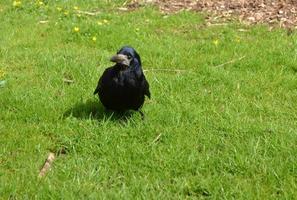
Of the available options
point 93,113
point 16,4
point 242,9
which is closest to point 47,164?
point 93,113

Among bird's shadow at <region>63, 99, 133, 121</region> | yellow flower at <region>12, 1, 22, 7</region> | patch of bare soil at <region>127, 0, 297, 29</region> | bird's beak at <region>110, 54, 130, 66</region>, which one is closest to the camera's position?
bird's beak at <region>110, 54, 130, 66</region>

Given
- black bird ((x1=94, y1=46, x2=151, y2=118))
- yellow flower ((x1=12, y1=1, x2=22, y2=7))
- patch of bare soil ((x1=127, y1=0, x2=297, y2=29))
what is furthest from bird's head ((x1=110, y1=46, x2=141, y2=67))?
yellow flower ((x1=12, y1=1, x2=22, y2=7))

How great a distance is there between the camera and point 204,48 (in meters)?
7.57

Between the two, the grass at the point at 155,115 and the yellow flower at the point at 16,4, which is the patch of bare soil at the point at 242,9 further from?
the yellow flower at the point at 16,4

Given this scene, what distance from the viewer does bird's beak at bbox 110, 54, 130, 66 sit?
16.8 ft

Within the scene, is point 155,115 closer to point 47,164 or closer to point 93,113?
point 93,113

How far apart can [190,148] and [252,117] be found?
1078 millimetres

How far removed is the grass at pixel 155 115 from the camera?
14.3 feet

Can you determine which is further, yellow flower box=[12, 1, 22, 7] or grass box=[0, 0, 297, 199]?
yellow flower box=[12, 1, 22, 7]

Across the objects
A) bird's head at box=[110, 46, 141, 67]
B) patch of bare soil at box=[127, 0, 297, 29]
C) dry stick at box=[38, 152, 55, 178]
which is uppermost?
bird's head at box=[110, 46, 141, 67]

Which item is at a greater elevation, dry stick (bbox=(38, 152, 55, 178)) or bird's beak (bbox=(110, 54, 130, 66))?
bird's beak (bbox=(110, 54, 130, 66))

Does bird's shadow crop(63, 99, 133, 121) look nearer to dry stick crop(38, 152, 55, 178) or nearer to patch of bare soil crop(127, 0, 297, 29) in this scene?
dry stick crop(38, 152, 55, 178)

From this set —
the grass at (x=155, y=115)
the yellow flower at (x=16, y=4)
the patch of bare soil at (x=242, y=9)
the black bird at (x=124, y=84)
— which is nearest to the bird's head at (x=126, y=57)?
the black bird at (x=124, y=84)

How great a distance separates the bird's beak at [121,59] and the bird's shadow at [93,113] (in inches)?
23.0
